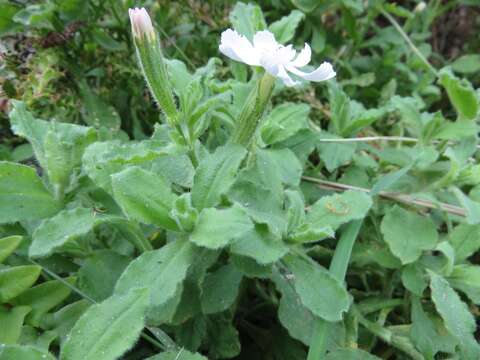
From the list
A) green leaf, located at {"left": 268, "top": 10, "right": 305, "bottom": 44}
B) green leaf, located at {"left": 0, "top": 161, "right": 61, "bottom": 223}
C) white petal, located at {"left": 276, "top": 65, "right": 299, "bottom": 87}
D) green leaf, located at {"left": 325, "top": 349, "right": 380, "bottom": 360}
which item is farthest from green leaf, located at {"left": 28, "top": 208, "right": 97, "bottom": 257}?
green leaf, located at {"left": 268, "top": 10, "right": 305, "bottom": 44}

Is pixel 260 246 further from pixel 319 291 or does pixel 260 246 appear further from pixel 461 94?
pixel 461 94

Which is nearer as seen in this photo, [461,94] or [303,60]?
[303,60]

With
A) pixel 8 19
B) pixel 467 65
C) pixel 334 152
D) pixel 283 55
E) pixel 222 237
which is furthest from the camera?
pixel 467 65

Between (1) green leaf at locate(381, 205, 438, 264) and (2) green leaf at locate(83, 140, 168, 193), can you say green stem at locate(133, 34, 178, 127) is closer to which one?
(2) green leaf at locate(83, 140, 168, 193)

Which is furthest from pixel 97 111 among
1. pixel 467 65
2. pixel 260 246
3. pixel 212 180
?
pixel 467 65

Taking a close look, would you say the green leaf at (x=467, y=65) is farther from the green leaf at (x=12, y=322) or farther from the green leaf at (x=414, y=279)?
the green leaf at (x=12, y=322)

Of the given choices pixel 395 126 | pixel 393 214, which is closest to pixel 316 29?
pixel 395 126

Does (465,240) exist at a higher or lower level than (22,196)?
lower
